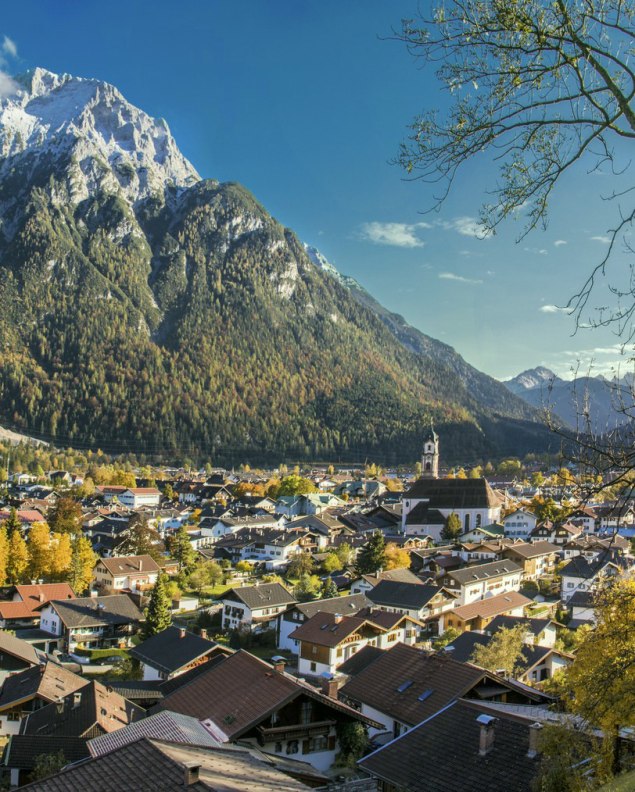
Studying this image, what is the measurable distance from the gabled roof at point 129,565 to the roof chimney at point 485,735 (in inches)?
1493

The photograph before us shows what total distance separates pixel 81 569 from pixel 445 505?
3741 centimetres

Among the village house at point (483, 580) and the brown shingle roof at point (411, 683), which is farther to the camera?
the village house at point (483, 580)

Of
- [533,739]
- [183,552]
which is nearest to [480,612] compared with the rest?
[533,739]

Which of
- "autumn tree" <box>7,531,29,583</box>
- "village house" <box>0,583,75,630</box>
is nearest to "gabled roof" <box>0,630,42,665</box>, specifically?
"village house" <box>0,583,75,630</box>

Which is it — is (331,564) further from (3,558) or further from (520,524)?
(520,524)

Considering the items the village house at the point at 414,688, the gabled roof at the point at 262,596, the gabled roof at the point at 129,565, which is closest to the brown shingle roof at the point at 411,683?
the village house at the point at 414,688

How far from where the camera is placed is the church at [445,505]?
2643 inches

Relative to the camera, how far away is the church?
67125 mm

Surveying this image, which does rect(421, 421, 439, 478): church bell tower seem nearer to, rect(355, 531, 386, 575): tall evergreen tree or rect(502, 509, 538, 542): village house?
rect(502, 509, 538, 542): village house

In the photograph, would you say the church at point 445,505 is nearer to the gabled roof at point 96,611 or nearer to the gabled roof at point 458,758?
the gabled roof at point 96,611

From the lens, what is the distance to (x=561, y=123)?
5.35 metres

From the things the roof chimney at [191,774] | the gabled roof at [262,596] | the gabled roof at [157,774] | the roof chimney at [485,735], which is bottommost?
the gabled roof at [262,596]

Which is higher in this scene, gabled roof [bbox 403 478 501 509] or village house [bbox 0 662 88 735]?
gabled roof [bbox 403 478 501 509]

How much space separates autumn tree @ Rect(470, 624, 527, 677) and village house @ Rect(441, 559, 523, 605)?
1513cm
